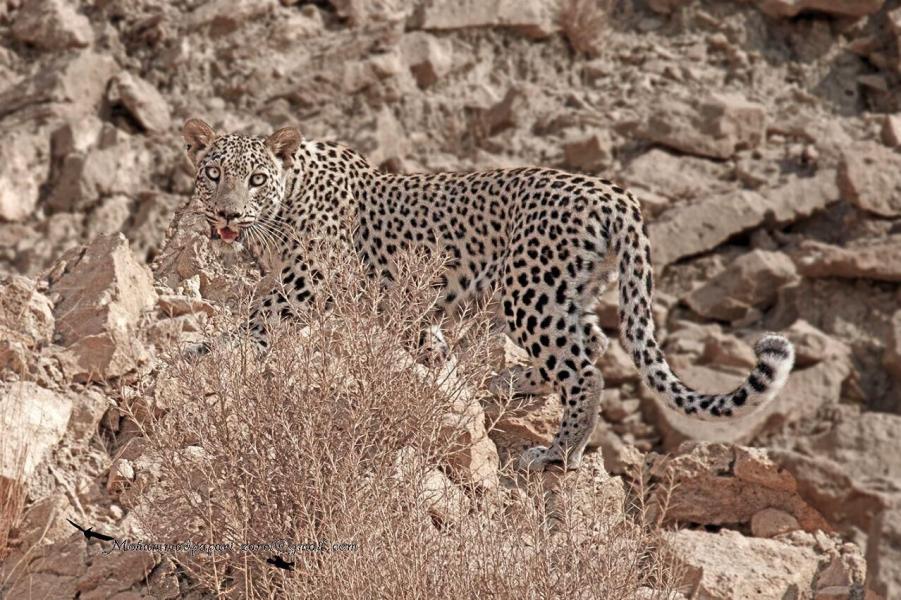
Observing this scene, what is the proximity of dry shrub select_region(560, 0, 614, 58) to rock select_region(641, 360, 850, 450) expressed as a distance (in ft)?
14.2

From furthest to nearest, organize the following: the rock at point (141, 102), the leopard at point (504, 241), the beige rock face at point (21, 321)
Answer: the rock at point (141, 102) → the leopard at point (504, 241) → the beige rock face at point (21, 321)

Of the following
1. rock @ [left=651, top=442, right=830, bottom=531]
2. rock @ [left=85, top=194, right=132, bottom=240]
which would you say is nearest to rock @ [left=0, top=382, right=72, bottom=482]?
rock @ [left=651, top=442, right=830, bottom=531]

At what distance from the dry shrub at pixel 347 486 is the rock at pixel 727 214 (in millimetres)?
9291

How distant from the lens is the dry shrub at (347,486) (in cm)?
702

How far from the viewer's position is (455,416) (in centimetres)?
891

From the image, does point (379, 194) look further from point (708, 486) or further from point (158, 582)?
point (158, 582)

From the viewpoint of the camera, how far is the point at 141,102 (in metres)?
17.8

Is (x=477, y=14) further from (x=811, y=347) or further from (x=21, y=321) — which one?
(x=21, y=321)

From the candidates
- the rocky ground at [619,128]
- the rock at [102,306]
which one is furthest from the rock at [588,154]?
the rock at [102,306]

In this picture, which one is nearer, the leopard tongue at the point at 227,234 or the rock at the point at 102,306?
the rock at the point at 102,306

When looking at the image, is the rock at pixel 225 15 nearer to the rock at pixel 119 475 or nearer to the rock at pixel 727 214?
the rock at pixel 727 214

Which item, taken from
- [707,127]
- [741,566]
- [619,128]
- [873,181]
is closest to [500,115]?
[619,128]

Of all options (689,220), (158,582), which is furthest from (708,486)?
(689,220)

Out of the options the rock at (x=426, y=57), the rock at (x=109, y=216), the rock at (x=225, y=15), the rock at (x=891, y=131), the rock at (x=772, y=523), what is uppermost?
the rock at (x=225, y=15)
